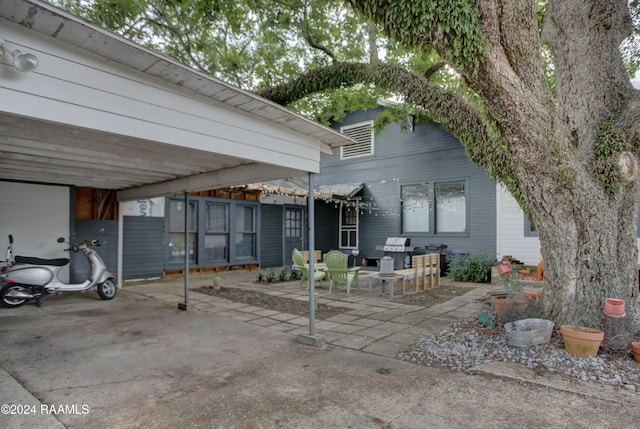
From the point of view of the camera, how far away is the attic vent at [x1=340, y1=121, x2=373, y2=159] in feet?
41.1

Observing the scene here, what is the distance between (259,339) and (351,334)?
3.71 ft

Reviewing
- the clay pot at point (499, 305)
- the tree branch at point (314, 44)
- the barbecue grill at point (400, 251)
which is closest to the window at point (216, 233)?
the barbecue grill at point (400, 251)

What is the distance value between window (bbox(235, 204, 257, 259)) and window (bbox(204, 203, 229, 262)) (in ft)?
Result: 1.34

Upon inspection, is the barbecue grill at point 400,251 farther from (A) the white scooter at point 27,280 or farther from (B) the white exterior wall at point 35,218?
(B) the white exterior wall at point 35,218

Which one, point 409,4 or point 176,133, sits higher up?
point 409,4

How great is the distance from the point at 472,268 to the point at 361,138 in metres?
5.82

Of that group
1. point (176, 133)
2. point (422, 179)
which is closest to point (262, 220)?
point (422, 179)

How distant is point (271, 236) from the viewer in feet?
37.3

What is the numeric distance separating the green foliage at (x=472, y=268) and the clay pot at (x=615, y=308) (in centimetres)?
552

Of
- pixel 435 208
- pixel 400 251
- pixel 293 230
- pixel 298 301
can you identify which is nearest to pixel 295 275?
pixel 293 230

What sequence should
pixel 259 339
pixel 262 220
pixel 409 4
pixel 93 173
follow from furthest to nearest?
pixel 262 220
pixel 93 173
pixel 259 339
pixel 409 4

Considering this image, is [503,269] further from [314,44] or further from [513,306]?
[314,44]

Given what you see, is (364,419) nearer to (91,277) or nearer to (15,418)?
(15,418)

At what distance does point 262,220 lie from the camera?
11109 mm
